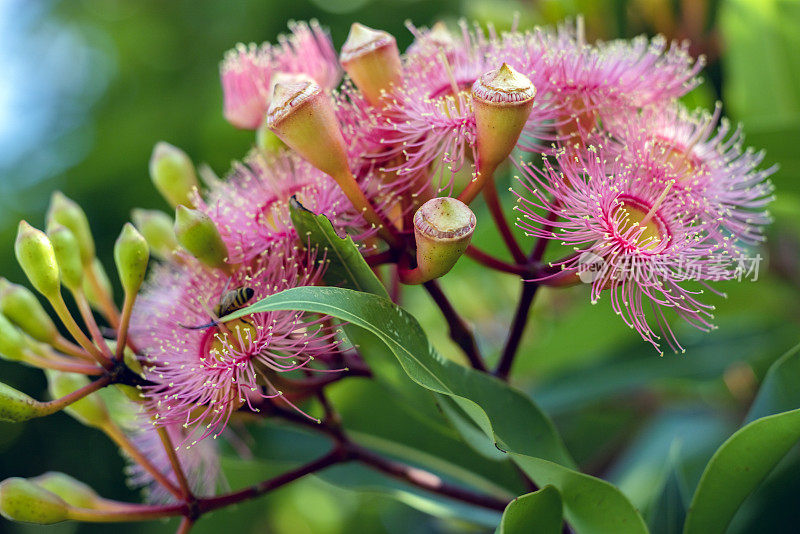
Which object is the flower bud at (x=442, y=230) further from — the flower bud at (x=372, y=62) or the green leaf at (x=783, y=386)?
the green leaf at (x=783, y=386)

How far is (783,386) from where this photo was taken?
48.1 inches

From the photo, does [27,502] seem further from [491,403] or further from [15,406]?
[491,403]

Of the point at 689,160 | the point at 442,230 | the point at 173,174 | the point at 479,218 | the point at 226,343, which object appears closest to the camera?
the point at 442,230

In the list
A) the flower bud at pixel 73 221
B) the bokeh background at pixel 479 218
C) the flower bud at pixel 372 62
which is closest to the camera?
the flower bud at pixel 372 62

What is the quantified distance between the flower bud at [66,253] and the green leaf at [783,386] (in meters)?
1.05

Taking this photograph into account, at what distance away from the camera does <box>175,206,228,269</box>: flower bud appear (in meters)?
1.04

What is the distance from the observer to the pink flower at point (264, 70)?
4.37 feet

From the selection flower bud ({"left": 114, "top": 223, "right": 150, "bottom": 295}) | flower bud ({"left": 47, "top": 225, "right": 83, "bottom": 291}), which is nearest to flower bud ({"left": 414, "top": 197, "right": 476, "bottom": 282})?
flower bud ({"left": 114, "top": 223, "right": 150, "bottom": 295})

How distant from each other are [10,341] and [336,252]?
0.49 meters

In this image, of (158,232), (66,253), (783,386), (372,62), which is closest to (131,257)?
(66,253)

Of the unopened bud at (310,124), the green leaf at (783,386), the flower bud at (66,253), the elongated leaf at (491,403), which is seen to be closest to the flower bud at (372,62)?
the unopened bud at (310,124)

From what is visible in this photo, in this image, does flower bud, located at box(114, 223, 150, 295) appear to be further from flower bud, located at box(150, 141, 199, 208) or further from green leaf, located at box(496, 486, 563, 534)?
green leaf, located at box(496, 486, 563, 534)

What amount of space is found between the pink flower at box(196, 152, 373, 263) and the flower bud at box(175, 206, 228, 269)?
0.06 metres

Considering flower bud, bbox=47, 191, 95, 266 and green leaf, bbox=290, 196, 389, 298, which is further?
flower bud, bbox=47, 191, 95, 266
